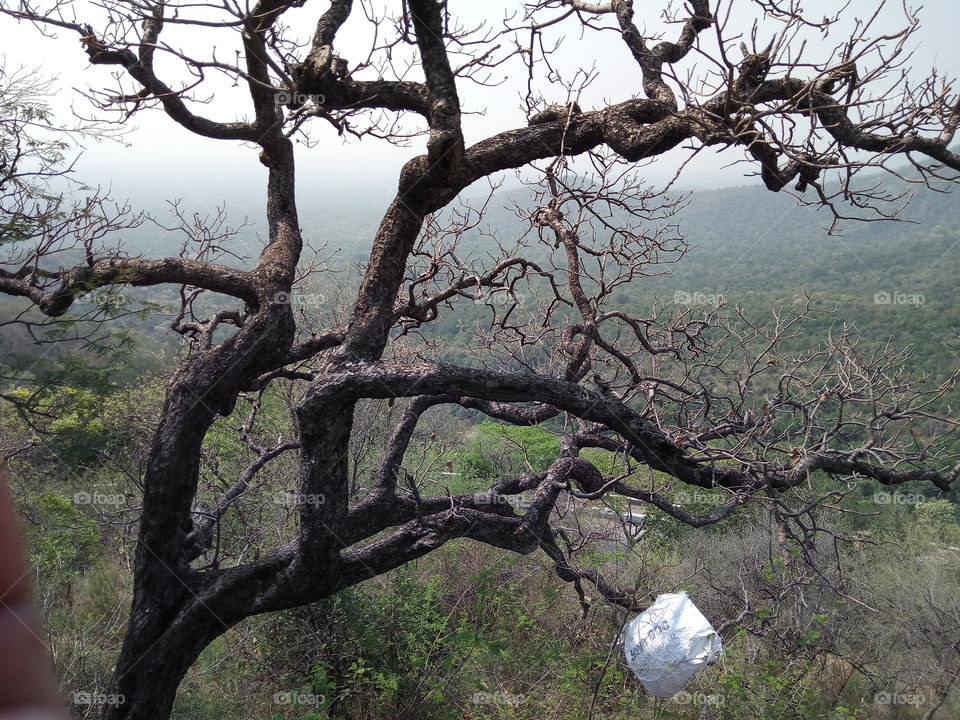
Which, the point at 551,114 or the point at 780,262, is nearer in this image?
the point at 551,114

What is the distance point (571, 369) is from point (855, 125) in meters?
2.00

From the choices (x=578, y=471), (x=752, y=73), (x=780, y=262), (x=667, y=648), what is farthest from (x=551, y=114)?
(x=780, y=262)

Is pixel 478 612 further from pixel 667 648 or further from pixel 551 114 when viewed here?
pixel 551 114

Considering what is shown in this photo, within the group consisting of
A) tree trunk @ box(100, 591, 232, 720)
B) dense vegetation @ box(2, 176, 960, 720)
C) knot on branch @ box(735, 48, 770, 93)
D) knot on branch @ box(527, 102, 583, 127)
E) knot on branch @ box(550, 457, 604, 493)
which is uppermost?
knot on branch @ box(527, 102, 583, 127)

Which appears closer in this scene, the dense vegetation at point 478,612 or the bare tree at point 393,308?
the bare tree at point 393,308

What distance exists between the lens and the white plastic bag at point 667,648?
5.11 metres

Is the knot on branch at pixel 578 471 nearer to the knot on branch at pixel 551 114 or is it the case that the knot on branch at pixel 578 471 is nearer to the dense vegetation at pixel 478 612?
the dense vegetation at pixel 478 612

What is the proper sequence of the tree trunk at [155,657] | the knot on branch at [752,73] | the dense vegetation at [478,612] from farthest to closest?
the dense vegetation at [478,612] < the tree trunk at [155,657] < the knot on branch at [752,73]

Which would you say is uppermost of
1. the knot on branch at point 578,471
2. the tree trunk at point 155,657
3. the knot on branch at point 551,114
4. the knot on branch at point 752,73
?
the knot on branch at point 551,114

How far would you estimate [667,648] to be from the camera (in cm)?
511

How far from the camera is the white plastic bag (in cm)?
511

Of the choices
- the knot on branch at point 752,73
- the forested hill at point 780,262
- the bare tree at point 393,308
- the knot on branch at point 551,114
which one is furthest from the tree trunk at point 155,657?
the knot on branch at point 752,73

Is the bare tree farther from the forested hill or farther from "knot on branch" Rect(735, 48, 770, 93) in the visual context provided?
the forested hill

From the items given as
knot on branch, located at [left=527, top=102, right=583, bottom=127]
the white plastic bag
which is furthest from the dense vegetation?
knot on branch, located at [left=527, top=102, right=583, bottom=127]
